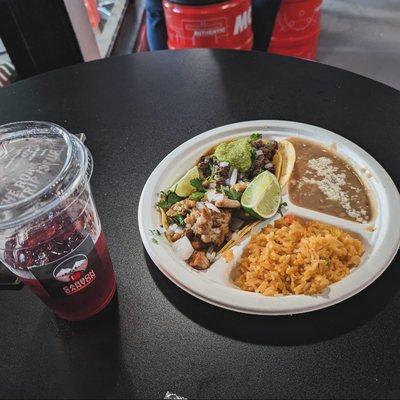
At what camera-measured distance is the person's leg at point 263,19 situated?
2.72 m

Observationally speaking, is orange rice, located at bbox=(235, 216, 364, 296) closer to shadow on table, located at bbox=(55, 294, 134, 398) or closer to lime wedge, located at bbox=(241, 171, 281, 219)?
lime wedge, located at bbox=(241, 171, 281, 219)

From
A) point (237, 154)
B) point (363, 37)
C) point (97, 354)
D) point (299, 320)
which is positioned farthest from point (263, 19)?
point (97, 354)

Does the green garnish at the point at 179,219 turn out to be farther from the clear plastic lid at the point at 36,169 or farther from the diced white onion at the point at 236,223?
the clear plastic lid at the point at 36,169

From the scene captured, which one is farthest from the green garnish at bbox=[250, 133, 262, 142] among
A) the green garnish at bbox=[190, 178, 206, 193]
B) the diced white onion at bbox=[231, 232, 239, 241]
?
the diced white onion at bbox=[231, 232, 239, 241]

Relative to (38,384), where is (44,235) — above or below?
above

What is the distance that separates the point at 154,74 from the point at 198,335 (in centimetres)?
122

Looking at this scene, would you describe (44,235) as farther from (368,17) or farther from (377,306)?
(368,17)

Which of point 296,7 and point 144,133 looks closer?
point 144,133

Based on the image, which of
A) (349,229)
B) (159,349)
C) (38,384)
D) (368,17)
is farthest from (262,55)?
(368,17)

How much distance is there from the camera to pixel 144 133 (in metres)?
1.57

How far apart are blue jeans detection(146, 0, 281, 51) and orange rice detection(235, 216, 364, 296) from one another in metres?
2.07

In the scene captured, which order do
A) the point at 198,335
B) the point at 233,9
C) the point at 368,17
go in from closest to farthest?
the point at 198,335, the point at 233,9, the point at 368,17

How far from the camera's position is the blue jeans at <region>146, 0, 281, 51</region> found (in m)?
2.73

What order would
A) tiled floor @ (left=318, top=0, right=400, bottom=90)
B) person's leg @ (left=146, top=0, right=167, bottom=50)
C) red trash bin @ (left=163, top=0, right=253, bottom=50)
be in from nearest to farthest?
red trash bin @ (left=163, top=0, right=253, bottom=50), person's leg @ (left=146, top=0, right=167, bottom=50), tiled floor @ (left=318, top=0, right=400, bottom=90)
